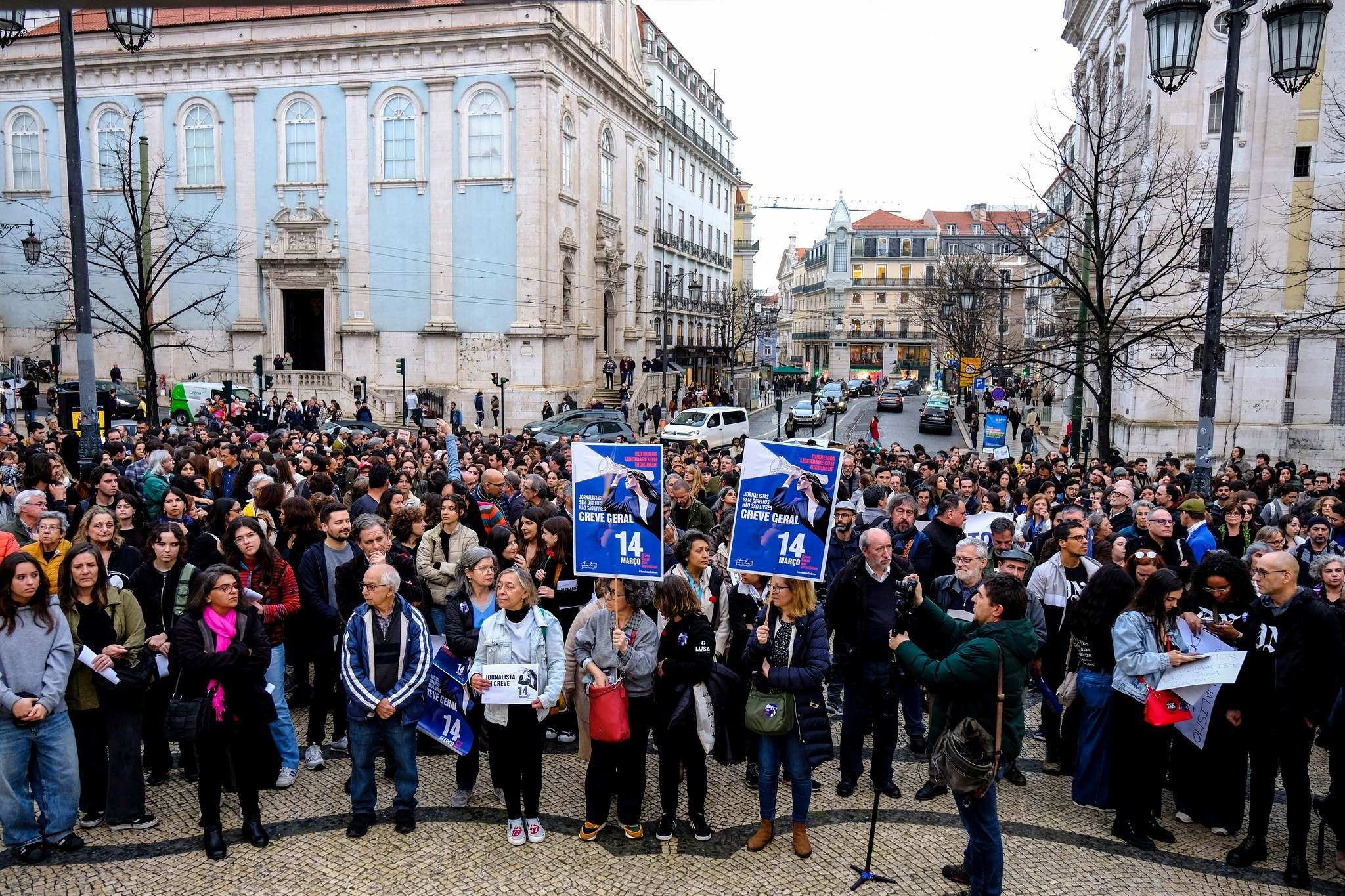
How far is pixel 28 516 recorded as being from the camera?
25.7ft

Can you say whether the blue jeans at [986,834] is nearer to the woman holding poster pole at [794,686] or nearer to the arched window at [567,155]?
the woman holding poster pole at [794,686]

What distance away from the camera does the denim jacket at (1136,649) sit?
619 centimetres

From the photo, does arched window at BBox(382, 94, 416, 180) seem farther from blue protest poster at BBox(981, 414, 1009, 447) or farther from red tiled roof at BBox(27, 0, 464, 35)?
blue protest poster at BBox(981, 414, 1009, 447)

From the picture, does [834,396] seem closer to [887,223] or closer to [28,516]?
[28,516]

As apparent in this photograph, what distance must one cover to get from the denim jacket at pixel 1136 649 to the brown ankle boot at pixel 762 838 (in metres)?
2.52

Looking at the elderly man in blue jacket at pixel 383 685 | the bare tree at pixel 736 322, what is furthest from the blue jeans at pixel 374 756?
the bare tree at pixel 736 322

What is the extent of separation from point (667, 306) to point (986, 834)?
4820 cm

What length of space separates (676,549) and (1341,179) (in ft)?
100

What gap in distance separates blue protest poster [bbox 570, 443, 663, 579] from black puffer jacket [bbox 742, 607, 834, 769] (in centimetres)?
88

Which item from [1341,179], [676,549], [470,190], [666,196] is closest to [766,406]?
[666,196]

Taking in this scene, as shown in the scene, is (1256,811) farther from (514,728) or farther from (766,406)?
(766,406)

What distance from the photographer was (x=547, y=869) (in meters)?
5.86

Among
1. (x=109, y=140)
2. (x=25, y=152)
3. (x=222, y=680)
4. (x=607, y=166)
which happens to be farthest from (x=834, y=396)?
(x=222, y=680)

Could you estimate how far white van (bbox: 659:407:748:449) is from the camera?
3381cm
